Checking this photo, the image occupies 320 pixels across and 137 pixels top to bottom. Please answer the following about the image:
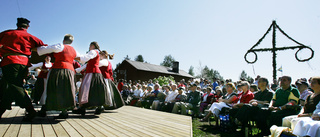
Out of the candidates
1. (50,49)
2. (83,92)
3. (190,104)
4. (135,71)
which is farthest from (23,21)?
(135,71)

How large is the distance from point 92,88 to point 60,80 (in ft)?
2.35

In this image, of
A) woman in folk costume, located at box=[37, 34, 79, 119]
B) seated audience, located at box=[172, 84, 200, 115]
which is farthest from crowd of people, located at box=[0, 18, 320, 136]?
seated audience, located at box=[172, 84, 200, 115]

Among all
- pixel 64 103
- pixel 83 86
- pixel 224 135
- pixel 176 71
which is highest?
pixel 176 71

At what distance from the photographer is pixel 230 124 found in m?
4.00

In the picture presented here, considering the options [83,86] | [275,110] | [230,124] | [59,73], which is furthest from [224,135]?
[59,73]

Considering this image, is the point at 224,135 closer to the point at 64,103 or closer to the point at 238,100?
the point at 238,100

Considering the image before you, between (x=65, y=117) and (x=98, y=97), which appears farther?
(x=98, y=97)

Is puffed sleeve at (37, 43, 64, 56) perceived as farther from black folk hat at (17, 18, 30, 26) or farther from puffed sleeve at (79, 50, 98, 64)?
black folk hat at (17, 18, 30, 26)

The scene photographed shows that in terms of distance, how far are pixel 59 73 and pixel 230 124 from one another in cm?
326

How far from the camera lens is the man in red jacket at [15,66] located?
2.90 m

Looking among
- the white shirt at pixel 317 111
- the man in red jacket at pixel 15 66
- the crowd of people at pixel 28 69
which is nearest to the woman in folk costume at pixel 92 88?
the crowd of people at pixel 28 69

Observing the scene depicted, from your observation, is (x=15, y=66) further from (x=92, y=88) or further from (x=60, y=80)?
(x=92, y=88)

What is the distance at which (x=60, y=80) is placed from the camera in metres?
3.14

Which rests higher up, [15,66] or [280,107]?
[15,66]
